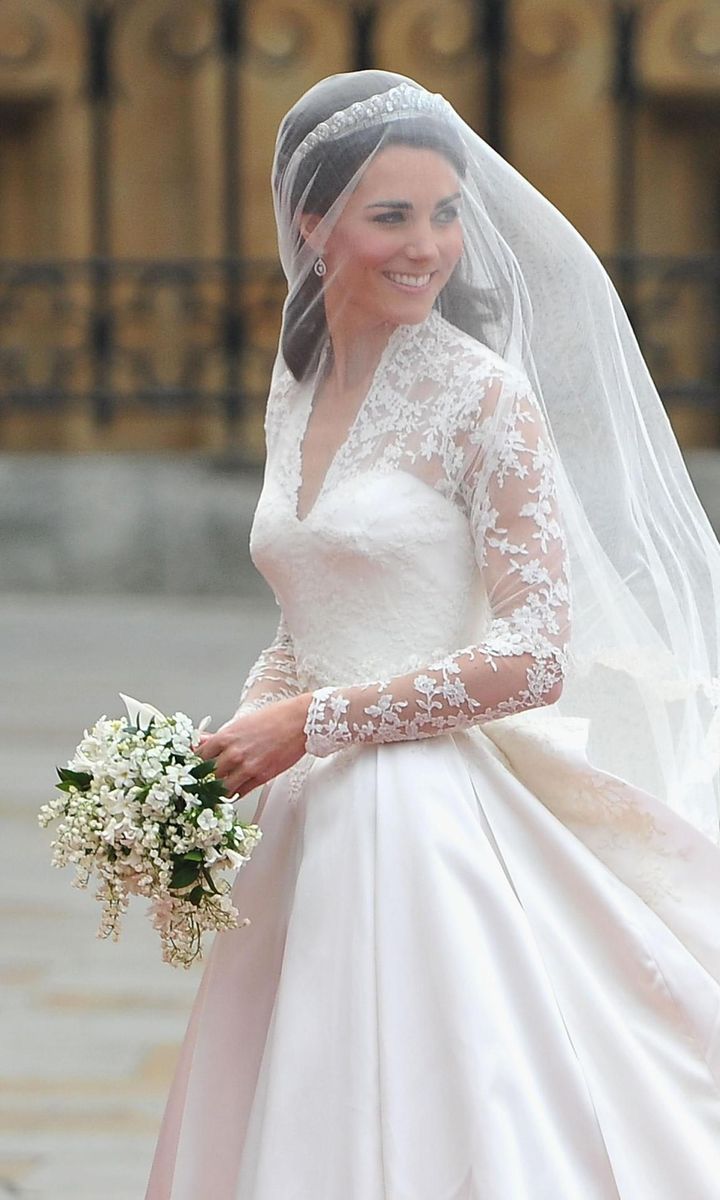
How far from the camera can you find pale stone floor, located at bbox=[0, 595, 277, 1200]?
12.9ft

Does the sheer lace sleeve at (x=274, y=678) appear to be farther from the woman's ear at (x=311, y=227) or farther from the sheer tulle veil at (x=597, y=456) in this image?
the woman's ear at (x=311, y=227)

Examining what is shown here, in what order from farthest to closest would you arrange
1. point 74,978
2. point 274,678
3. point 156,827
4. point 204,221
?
point 204,221 < point 74,978 < point 274,678 < point 156,827

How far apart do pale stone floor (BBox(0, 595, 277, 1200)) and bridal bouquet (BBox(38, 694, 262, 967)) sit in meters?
1.39

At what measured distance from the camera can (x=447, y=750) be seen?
261cm

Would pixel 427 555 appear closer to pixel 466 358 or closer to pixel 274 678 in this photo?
pixel 466 358

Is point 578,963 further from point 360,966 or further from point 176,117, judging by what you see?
point 176,117

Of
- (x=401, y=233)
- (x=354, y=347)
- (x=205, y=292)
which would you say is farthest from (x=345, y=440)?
(x=205, y=292)

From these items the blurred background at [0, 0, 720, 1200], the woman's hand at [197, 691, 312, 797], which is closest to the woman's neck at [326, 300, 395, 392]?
the woman's hand at [197, 691, 312, 797]

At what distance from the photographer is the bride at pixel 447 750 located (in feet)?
8.02

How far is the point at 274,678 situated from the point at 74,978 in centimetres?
240

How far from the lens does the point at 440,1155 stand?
7.88 ft

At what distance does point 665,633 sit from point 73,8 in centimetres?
902

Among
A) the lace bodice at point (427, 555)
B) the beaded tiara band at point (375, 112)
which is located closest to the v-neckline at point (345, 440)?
the lace bodice at point (427, 555)

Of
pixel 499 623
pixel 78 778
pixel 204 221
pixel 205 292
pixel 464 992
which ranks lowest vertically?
pixel 464 992
